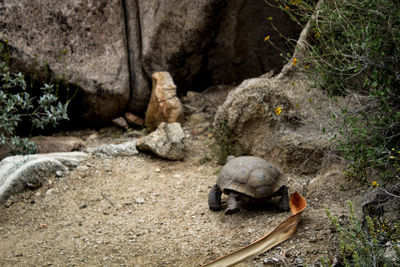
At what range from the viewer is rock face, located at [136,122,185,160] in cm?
526

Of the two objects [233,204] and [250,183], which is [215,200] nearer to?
[233,204]

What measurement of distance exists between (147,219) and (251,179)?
3.75 ft

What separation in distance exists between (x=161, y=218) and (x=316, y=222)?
1504mm

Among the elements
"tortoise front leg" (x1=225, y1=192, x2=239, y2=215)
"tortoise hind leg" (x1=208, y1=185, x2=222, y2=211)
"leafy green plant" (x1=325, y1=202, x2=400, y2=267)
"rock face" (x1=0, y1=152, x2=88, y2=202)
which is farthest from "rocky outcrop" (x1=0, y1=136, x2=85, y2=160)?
"leafy green plant" (x1=325, y1=202, x2=400, y2=267)

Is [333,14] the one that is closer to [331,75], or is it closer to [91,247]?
[331,75]

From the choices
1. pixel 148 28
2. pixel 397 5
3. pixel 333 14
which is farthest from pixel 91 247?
pixel 148 28

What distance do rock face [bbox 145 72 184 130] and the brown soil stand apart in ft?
3.50

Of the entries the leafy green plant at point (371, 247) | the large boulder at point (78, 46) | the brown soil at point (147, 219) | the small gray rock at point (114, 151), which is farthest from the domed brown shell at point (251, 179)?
the large boulder at point (78, 46)

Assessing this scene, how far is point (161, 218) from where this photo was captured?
3.98 m

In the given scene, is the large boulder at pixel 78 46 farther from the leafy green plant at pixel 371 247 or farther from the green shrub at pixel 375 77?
the leafy green plant at pixel 371 247

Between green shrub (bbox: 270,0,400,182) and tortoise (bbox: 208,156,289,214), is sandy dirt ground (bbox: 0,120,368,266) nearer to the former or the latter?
tortoise (bbox: 208,156,289,214)

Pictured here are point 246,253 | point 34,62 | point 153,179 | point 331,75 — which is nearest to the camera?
point 246,253

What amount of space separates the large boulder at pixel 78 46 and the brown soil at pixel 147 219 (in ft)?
5.04

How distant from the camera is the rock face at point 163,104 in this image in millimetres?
6180
